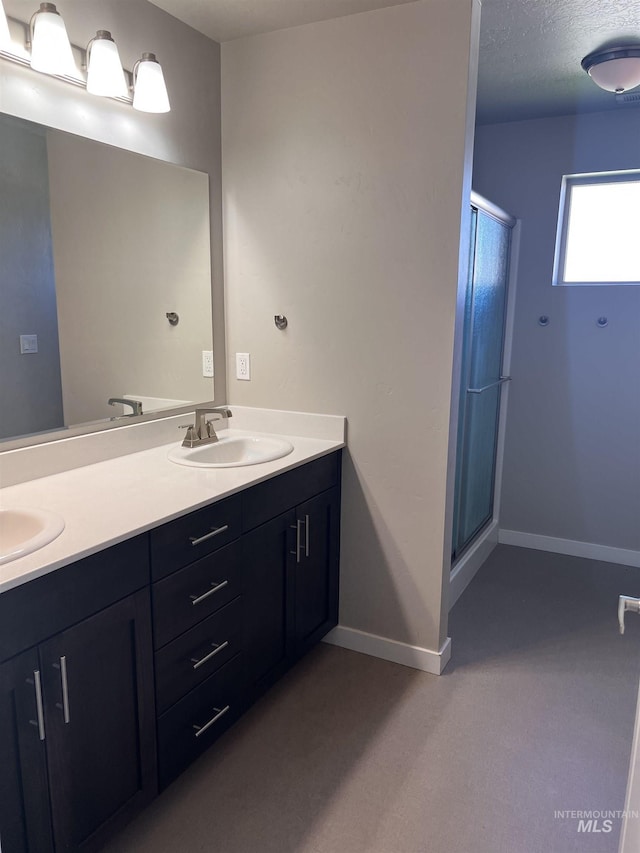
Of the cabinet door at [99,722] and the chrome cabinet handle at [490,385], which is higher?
the chrome cabinet handle at [490,385]

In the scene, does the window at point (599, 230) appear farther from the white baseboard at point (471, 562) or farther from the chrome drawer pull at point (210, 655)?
the chrome drawer pull at point (210, 655)

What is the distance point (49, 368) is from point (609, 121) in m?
2.92

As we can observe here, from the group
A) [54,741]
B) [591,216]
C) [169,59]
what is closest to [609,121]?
[591,216]

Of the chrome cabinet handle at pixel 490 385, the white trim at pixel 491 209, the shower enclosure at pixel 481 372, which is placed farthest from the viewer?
the chrome cabinet handle at pixel 490 385

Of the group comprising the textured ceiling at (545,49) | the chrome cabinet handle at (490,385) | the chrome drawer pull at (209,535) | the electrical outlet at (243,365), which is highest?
the textured ceiling at (545,49)

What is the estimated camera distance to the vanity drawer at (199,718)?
158 cm

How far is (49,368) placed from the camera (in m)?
1.80

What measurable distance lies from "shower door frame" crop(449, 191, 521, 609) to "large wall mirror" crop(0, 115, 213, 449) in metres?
1.41

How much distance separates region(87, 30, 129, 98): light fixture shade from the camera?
1728 mm

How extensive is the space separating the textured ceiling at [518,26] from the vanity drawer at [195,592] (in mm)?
1780

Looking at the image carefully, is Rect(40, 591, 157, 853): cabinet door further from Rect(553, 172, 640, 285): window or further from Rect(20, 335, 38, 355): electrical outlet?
Rect(553, 172, 640, 285): window

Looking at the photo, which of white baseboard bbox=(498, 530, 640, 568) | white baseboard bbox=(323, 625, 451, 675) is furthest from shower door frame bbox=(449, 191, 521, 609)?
white baseboard bbox=(323, 625, 451, 675)

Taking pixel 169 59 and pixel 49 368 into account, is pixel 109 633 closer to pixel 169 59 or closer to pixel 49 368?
pixel 49 368

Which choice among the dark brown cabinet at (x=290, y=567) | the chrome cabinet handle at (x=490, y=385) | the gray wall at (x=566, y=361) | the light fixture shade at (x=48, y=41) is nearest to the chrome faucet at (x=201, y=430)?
the dark brown cabinet at (x=290, y=567)
